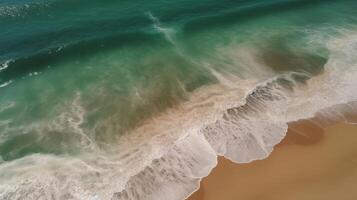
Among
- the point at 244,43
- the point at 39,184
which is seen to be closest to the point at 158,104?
the point at 39,184

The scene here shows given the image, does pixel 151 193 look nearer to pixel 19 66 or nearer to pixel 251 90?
pixel 251 90

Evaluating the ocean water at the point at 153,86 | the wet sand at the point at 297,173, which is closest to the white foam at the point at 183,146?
the ocean water at the point at 153,86

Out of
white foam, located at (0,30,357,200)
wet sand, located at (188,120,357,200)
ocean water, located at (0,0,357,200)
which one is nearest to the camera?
wet sand, located at (188,120,357,200)

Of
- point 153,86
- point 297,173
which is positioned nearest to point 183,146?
point 297,173

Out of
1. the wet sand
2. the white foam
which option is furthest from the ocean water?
the wet sand

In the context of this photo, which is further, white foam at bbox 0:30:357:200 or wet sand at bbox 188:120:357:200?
white foam at bbox 0:30:357:200

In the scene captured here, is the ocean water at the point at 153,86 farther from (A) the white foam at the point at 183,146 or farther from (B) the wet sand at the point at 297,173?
(B) the wet sand at the point at 297,173

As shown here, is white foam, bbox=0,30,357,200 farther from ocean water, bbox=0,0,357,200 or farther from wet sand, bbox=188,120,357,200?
wet sand, bbox=188,120,357,200
